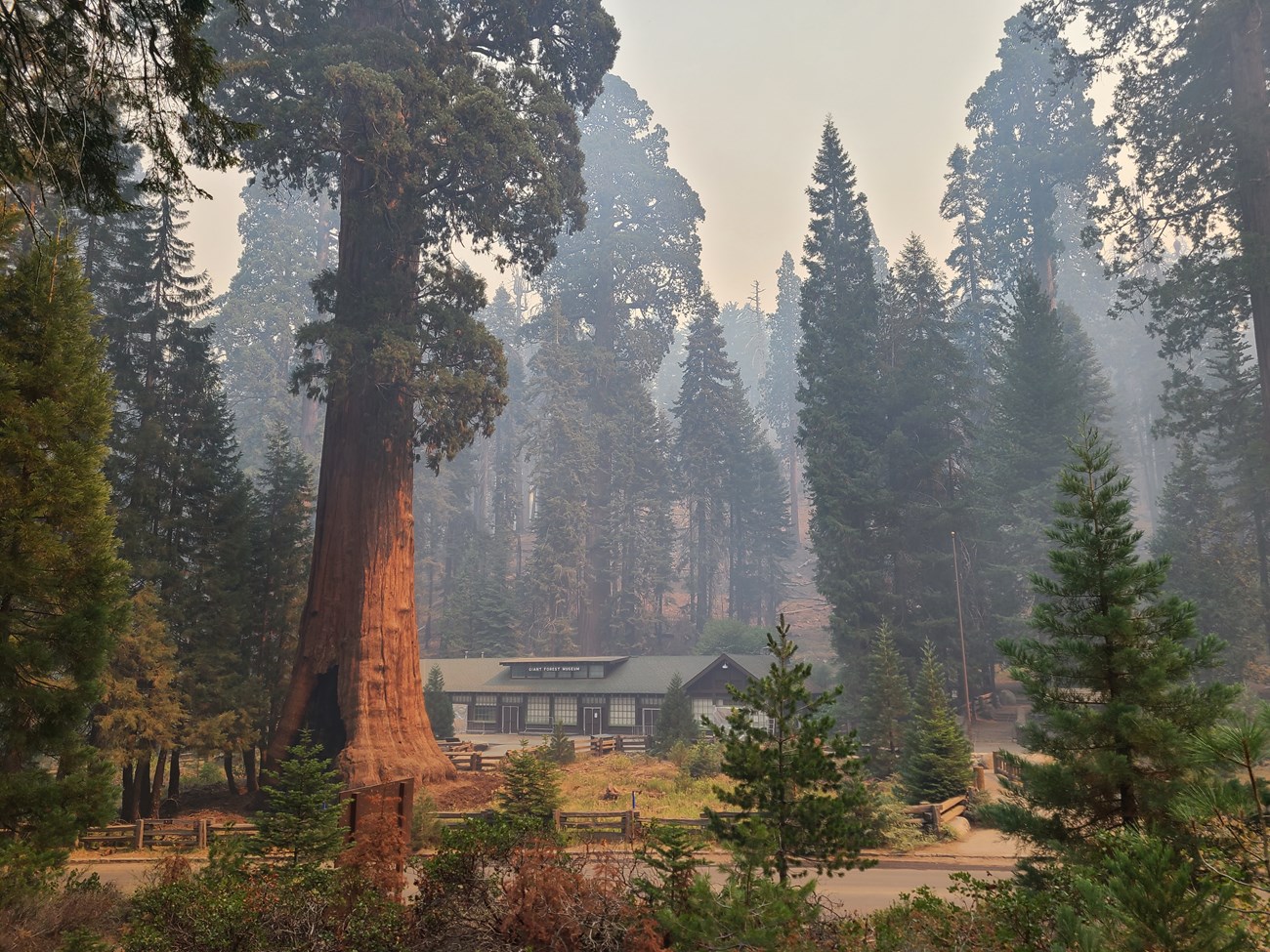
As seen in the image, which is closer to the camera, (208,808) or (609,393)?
(208,808)

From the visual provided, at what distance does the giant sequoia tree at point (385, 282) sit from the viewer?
24.2 metres

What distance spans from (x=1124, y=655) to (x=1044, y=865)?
358cm

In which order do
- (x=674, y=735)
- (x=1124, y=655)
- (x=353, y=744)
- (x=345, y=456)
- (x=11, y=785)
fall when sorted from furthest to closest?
(x=674, y=735)
(x=345, y=456)
(x=353, y=744)
(x=11, y=785)
(x=1124, y=655)

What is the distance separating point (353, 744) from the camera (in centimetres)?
2348

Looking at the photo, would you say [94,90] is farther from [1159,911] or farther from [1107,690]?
[1107,690]

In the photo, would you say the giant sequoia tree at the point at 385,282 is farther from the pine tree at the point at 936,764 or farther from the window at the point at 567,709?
the window at the point at 567,709

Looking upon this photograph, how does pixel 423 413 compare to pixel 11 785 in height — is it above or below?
above

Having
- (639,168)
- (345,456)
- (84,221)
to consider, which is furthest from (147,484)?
(639,168)

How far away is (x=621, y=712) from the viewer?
48031mm

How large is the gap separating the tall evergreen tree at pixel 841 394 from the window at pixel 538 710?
16.9 meters

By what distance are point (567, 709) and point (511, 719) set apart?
3.68 m

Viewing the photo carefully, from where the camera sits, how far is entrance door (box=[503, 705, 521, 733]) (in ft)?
163

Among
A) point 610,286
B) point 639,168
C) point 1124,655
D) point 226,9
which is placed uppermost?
point 639,168

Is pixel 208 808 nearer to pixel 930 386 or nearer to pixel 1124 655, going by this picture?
pixel 1124 655
